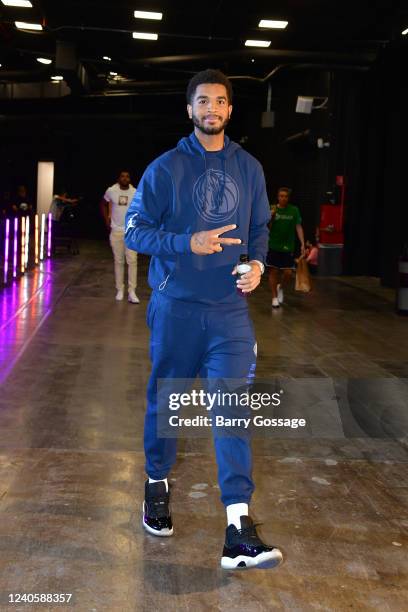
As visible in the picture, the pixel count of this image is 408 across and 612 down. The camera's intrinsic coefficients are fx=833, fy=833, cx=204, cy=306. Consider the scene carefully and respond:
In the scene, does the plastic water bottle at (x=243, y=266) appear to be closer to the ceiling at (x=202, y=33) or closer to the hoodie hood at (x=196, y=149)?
the hoodie hood at (x=196, y=149)

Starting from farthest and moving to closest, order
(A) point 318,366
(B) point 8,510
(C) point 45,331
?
(C) point 45,331 → (A) point 318,366 → (B) point 8,510

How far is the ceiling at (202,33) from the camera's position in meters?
13.1

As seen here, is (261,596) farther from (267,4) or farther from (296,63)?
(296,63)

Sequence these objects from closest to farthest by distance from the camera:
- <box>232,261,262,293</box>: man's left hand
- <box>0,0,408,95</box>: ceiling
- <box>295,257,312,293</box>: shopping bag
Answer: <box>232,261,262,293</box>: man's left hand → <box>295,257,312,293</box>: shopping bag → <box>0,0,408,95</box>: ceiling

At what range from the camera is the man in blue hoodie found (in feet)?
10.7

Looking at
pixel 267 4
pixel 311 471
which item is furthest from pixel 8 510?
pixel 267 4

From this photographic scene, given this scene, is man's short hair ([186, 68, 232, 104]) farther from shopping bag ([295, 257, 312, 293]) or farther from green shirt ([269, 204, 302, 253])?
shopping bag ([295, 257, 312, 293])

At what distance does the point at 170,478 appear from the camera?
4.34 m

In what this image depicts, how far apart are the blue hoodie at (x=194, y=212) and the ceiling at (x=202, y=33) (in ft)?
32.5

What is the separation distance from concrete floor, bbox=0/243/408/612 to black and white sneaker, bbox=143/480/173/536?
5 centimetres

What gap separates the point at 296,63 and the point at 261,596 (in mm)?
14099

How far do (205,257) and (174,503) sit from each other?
4.30ft

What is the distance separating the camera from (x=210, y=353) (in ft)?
11.0

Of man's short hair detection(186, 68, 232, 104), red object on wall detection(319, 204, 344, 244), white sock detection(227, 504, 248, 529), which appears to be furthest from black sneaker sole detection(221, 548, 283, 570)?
red object on wall detection(319, 204, 344, 244)
